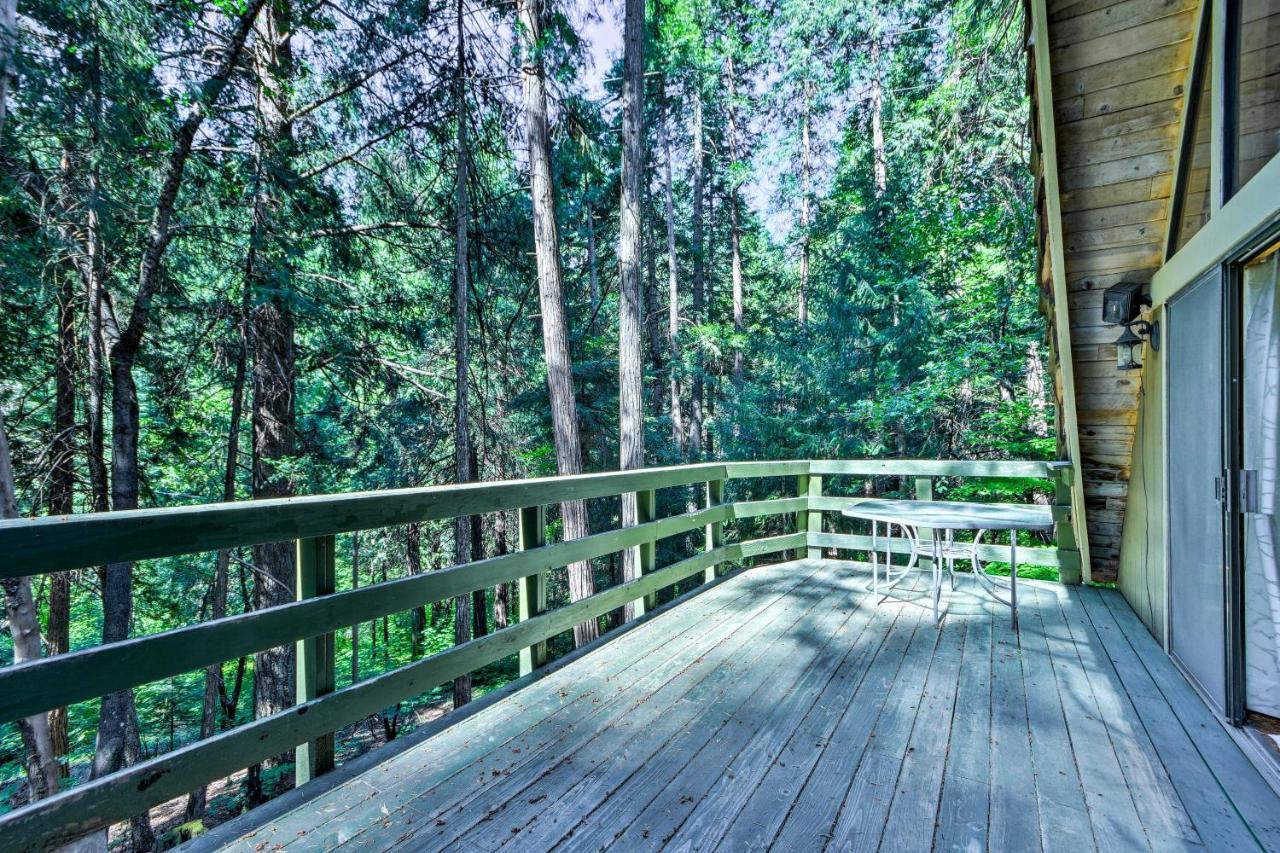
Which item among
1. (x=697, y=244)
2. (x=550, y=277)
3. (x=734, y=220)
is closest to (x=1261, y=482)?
(x=550, y=277)

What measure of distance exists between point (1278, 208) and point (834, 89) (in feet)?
39.8

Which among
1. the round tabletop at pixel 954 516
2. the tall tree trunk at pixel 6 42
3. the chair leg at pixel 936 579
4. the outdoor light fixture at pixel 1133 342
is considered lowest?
the chair leg at pixel 936 579

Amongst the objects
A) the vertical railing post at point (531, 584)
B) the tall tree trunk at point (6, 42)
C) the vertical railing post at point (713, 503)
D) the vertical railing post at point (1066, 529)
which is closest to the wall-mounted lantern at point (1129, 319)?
the vertical railing post at point (1066, 529)

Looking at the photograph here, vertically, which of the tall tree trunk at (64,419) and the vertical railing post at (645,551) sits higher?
the tall tree trunk at (64,419)

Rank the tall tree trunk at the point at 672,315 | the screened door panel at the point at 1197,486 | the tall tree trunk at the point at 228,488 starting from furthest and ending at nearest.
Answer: the tall tree trunk at the point at 672,315 < the tall tree trunk at the point at 228,488 < the screened door panel at the point at 1197,486

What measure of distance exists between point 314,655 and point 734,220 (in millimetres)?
14100

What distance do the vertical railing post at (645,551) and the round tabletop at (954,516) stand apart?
132 cm

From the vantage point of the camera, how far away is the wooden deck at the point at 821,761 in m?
1.54

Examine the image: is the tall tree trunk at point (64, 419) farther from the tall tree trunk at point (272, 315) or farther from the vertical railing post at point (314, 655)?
the vertical railing post at point (314, 655)

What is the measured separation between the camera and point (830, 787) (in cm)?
175

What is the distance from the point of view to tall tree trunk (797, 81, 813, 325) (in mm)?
12867

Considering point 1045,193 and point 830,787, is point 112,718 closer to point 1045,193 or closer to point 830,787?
point 830,787

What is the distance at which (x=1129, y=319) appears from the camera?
119 inches

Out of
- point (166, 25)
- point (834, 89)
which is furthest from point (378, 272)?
point (834, 89)
